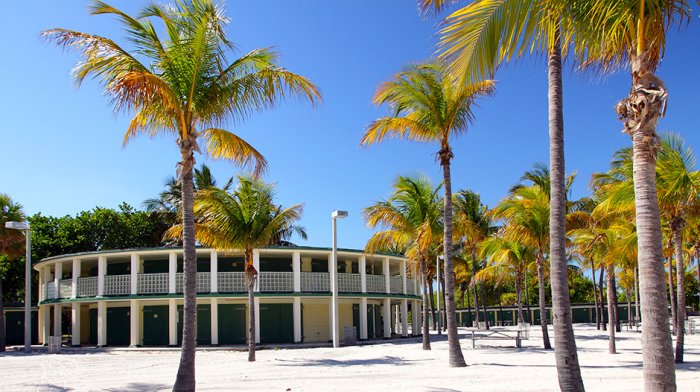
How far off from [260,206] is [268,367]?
18.0 ft

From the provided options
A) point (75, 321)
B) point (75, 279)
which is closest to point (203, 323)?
point (75, 279)

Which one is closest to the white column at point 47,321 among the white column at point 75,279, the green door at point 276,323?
the white column at point 75,279

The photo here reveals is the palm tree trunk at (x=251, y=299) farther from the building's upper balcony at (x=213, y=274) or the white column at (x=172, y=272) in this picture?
the white column at (x=172, y=272)

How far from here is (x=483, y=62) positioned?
7.47m

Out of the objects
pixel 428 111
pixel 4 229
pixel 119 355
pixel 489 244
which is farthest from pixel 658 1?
pixel 4 229

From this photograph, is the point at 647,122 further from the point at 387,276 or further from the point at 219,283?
the point at 387,276

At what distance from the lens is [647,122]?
628 centimetres

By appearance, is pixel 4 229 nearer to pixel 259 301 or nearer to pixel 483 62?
pixel 259 301

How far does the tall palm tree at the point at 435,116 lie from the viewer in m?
16.7

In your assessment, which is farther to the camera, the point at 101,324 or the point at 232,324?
the point at 232,324

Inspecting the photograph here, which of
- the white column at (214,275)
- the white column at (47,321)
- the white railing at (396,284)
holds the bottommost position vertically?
the white column at (47,321)

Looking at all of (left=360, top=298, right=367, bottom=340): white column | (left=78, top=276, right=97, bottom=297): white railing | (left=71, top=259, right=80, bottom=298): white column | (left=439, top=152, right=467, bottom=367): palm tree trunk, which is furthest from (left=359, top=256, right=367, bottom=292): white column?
(left=439, top=152, right=467, bottom=367): palm tree trunk

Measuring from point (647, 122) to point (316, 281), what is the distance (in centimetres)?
2543

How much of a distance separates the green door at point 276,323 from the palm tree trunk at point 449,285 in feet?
50.6
